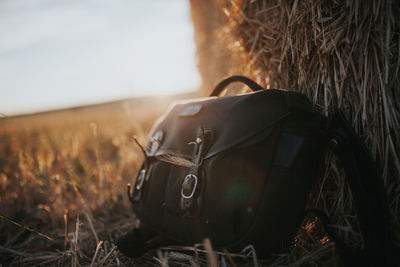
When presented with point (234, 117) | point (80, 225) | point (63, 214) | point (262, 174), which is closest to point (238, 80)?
point (234, 117)

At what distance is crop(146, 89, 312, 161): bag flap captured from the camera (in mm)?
832

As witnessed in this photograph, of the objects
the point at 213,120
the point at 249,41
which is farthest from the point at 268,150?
the point at 249,41

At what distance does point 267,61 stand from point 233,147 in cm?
69

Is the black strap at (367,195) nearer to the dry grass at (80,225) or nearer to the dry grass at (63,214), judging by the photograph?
the dry grass at (80,225)

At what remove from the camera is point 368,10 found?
80cm

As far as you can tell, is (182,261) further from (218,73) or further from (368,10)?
(218,73)

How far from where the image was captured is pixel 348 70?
0.91 m

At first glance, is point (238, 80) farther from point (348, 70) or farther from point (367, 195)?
point (367, 195)

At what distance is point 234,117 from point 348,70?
1.54 ft

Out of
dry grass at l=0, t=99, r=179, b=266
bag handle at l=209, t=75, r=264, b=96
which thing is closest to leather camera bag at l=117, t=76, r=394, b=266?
bag handle at l=209, t=75, r=264, b=96

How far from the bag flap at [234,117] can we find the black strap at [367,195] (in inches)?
6.5

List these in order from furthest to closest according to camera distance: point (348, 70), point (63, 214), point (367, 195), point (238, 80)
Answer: point (63, 214) → point (238, 80) → point (348, 70) → point (367, 195)

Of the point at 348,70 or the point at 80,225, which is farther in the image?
the point at 80,225

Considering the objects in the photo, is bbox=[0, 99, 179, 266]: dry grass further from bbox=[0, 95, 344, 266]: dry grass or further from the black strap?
the black strap
